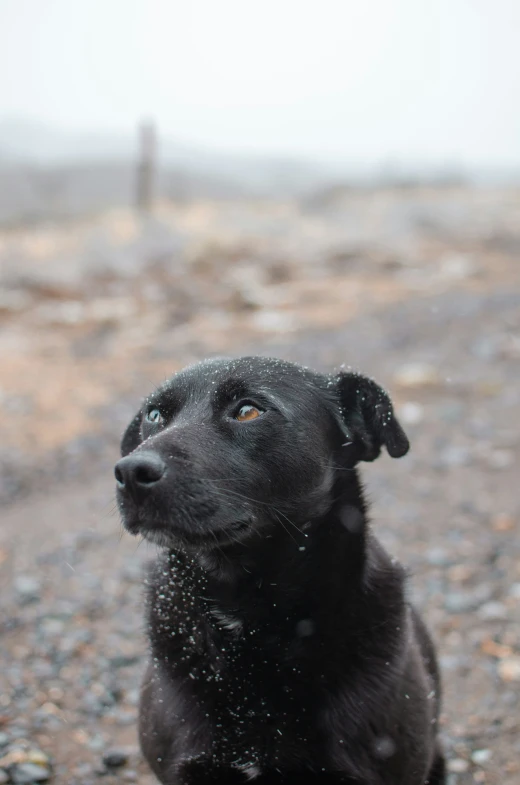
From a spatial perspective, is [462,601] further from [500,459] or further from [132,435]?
[132,435]

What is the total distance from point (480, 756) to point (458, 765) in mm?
115

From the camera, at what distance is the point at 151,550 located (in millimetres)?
5539

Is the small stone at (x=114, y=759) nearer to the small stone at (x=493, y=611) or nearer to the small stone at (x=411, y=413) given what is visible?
the small stone at (x=493, y=611)

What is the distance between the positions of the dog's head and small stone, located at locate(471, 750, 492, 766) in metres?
1.54

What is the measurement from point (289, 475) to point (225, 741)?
0.97 metres

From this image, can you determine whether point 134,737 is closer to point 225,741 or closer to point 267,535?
point 225,741

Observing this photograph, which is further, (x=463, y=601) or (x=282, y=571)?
(x=463, y=601)

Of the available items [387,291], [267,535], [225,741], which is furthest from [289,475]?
[387,291]

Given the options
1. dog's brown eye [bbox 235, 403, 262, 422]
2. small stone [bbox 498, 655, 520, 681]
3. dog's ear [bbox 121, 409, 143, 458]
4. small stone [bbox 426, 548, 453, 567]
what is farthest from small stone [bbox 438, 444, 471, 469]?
dog's brown eye [bbox 235, 403, 262, 422]

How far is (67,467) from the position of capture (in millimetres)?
6793

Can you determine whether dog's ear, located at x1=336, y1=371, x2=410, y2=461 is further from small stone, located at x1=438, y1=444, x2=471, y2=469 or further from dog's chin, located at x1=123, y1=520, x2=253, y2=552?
small stone, located at x1=438, y1=444, x2=471, y2=469

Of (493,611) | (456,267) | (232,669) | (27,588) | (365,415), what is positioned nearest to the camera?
(232,669)

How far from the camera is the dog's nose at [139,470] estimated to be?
239 cm

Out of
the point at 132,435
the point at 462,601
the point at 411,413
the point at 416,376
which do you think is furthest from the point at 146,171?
the point at 132,435
